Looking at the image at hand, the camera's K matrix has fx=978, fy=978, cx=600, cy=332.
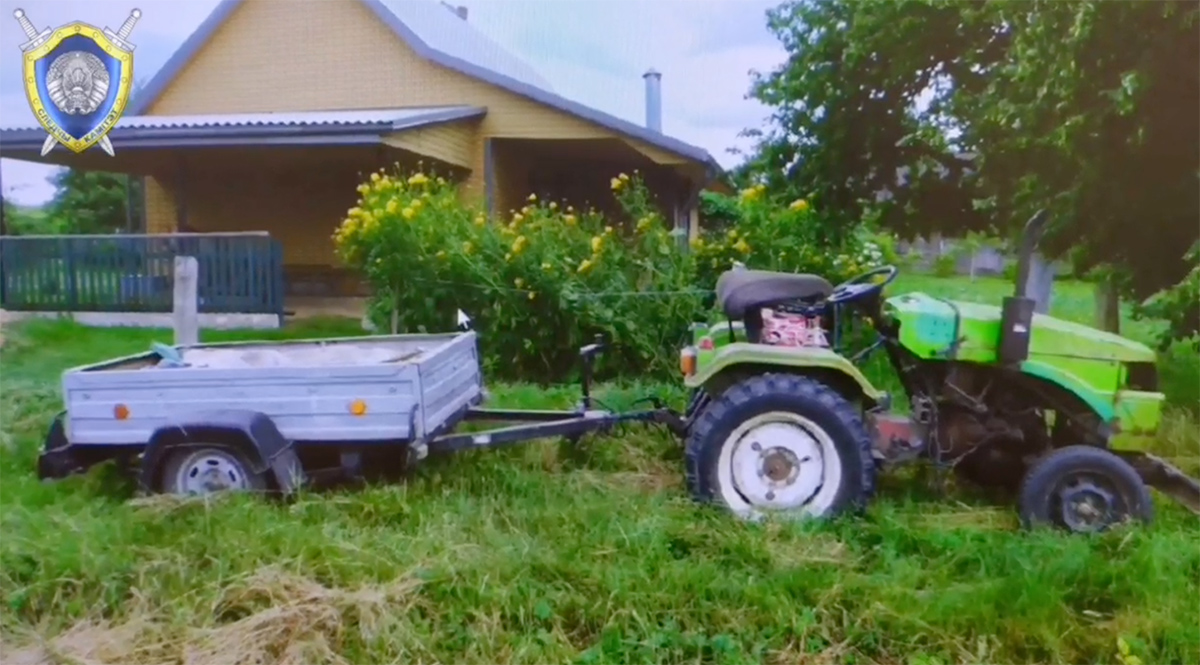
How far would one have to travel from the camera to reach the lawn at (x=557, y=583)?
69.4 inches

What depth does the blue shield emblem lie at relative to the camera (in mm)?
2029

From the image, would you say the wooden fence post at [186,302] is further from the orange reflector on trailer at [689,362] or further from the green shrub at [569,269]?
the orange reflector on trailer at [689,362]

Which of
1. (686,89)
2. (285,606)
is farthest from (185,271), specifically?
(686,89)

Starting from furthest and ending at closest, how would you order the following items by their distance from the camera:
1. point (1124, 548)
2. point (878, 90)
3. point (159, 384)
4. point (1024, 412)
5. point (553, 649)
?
point (878, 90) < point (1024, 412) < point (159, 384) < point (1124, 548) < point (553, 649)

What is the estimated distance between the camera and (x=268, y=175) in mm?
2344

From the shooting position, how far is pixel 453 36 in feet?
7.47

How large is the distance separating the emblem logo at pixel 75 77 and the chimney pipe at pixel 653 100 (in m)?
1.15

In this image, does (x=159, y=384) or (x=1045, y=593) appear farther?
(x=159, y=384)

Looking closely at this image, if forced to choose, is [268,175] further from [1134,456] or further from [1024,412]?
[1134,456]

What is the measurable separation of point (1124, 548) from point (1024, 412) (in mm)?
411

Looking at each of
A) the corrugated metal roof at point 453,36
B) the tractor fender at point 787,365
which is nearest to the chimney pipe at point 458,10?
the corrugated metal roof at point 453,36

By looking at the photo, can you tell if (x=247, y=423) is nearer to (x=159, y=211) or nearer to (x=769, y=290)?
(x=159, y=211)

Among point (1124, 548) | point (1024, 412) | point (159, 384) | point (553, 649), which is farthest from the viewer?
point (1024, 412)

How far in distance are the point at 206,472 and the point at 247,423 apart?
0.58 ft
